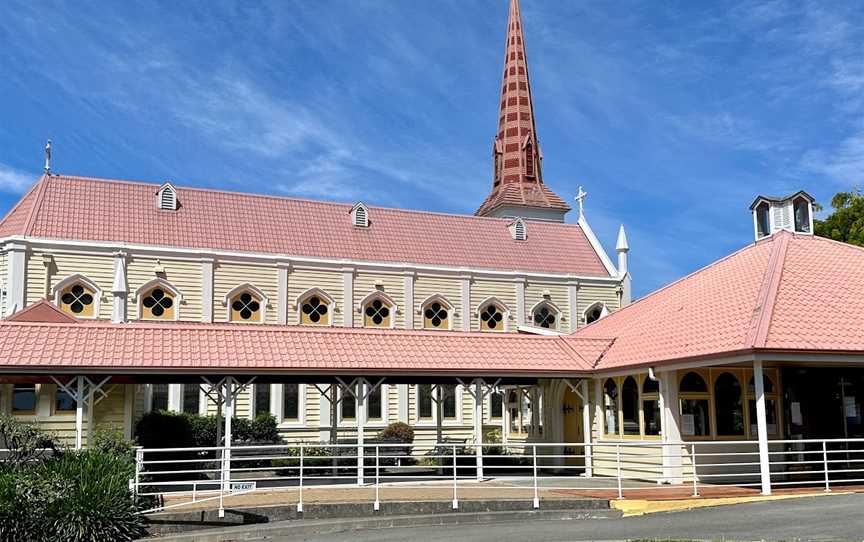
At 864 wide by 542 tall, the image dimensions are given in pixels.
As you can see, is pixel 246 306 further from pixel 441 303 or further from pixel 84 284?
pixel 441 303

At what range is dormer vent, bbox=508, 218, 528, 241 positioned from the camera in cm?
4044

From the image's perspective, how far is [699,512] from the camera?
15344 mm

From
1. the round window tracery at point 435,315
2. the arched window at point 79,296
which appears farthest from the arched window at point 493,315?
the arched window at point 79,296

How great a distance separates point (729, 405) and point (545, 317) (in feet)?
62.3

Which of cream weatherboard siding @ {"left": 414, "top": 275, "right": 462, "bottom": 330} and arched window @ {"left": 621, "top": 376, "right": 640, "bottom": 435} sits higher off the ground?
cream weatherboard siding @ {"left": 414, "top": 275, "right": 462, "bottom": 330}

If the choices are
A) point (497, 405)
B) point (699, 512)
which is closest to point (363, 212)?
point (497, 405)

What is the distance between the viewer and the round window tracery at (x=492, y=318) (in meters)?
37.4

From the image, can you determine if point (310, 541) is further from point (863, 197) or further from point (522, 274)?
point (863, 197)

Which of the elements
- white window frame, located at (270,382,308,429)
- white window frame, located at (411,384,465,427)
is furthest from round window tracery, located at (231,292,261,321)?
white window frame, located at (411,384,465,427)

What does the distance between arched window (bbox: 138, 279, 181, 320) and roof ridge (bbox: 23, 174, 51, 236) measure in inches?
168

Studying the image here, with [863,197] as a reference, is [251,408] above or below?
below

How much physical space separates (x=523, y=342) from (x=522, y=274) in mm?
14845

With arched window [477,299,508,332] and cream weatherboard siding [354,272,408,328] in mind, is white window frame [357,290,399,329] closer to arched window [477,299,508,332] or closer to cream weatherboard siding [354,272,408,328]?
cream weatherboard siding [354,272,408,328]

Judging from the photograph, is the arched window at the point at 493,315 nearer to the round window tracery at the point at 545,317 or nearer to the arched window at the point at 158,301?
the round window tracery at the point at 545,317
